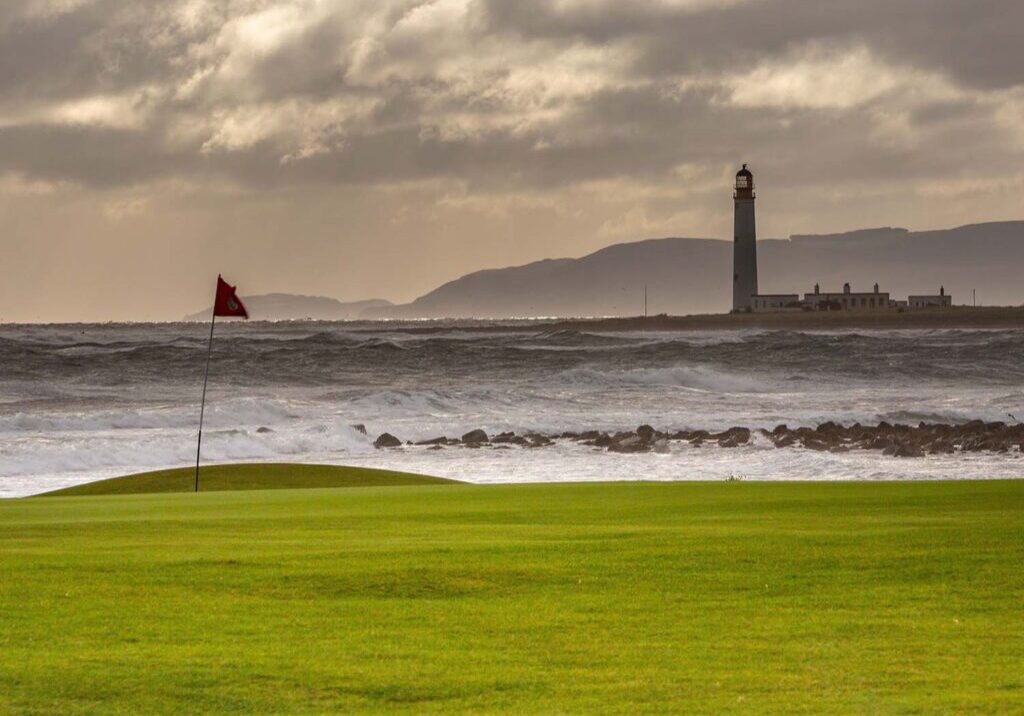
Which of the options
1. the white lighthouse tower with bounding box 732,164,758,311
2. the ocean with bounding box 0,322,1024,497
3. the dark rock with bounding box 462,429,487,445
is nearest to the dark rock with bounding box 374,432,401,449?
the ocean with bounding box 0,322,1024,497

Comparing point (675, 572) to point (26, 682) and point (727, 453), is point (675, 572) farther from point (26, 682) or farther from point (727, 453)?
point (727, 453)

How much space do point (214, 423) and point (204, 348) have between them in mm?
43165

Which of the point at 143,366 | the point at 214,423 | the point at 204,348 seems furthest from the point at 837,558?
the point at 204,348

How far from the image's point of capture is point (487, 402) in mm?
48406

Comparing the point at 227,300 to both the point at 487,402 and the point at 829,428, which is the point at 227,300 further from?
the point at 487,402

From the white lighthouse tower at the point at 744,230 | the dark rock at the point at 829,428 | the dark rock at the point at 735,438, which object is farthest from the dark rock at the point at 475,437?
the white lighthouse tower at the point at 744,230

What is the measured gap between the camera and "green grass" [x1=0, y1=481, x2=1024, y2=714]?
6.25 m

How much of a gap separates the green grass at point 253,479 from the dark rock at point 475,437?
35.5 ft

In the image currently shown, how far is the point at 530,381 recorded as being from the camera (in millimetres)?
61250

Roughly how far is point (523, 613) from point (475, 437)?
90.9ft

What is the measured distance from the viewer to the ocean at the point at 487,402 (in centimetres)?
2930

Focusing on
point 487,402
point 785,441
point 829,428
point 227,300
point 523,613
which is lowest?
point 785,441

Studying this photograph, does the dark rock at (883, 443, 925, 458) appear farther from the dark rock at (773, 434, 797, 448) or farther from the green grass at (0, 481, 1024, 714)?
the green grass at (0, 481, 1024, 714)

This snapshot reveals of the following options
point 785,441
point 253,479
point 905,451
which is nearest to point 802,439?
point 785,441
